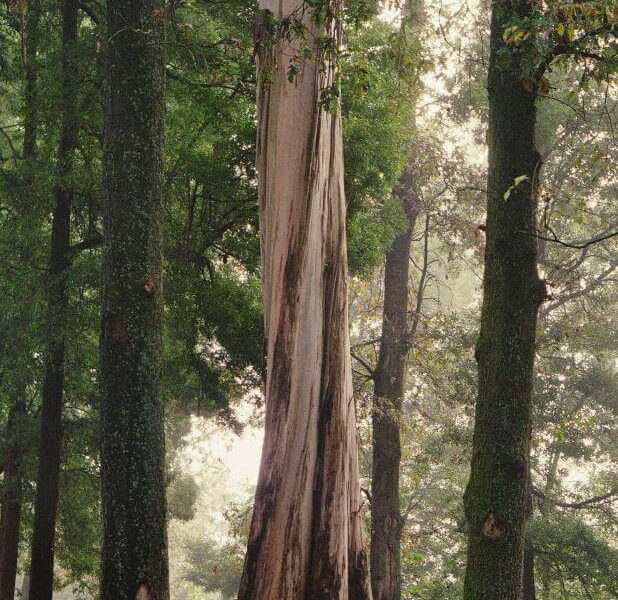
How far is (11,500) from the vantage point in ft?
52.2

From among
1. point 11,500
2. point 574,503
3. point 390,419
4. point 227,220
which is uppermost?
point 227,220

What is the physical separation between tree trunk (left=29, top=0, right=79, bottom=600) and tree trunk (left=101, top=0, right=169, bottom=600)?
5.41 meters

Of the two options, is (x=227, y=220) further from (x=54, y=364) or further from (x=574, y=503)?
(x=574, y=503)

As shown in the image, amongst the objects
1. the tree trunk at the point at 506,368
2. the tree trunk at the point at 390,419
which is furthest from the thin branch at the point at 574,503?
Answer: the tree trunk at the point at 506,368

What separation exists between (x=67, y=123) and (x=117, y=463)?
275 inches

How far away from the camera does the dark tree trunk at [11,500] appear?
605 inches

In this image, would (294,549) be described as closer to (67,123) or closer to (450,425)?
(67,123)

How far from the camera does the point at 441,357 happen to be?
54.0 ft

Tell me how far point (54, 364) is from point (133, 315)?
6.92m

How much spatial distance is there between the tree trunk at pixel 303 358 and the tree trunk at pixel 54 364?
635 cm

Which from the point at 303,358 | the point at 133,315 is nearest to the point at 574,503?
the point at 303,358

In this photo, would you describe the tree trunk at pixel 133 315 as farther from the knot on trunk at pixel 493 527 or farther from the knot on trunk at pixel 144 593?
the knot on trunk at pixel 493 527

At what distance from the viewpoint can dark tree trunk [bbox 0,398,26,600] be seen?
15359 mm

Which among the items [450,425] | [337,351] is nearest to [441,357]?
[450,425]
